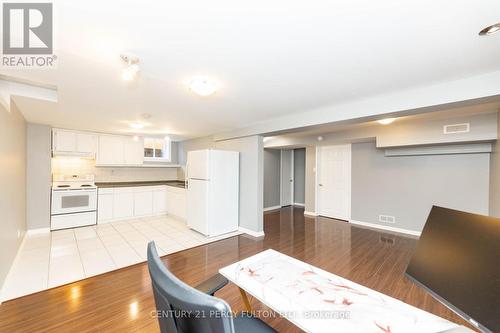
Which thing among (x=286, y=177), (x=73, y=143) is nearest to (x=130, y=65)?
(x=73, y=143)

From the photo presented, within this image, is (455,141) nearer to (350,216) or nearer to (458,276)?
(350,216)

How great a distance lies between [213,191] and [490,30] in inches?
154

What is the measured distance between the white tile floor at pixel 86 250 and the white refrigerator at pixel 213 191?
0.84ft

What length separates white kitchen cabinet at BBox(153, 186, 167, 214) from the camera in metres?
5.71

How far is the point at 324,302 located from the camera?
117cm

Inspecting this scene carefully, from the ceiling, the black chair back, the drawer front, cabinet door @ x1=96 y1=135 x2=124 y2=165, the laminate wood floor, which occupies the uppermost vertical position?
the ceiling

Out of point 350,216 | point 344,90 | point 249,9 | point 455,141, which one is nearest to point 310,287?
point 249,9

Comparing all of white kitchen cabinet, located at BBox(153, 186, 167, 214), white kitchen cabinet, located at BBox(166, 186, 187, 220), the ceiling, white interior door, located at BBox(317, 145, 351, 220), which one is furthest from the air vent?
white kitchen cabinet, located at BBox(153, 186, 167, 214)

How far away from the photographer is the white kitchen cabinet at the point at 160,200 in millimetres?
5715

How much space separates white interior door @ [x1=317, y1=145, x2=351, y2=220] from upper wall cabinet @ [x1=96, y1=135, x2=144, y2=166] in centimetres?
508

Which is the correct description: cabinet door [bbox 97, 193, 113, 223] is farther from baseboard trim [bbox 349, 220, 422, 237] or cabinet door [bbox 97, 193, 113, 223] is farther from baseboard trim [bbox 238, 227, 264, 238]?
baseboard trim [bbox 349, 220, 422, 237]

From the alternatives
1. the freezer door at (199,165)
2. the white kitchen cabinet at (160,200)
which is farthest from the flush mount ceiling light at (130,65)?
the white kitchen cabinet at (160,200)

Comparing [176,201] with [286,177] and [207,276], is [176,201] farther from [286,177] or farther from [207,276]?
[286,177]

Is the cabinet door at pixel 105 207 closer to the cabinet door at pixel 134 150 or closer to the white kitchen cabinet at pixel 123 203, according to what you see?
the white kitchen cabinet at pixel 123 203
